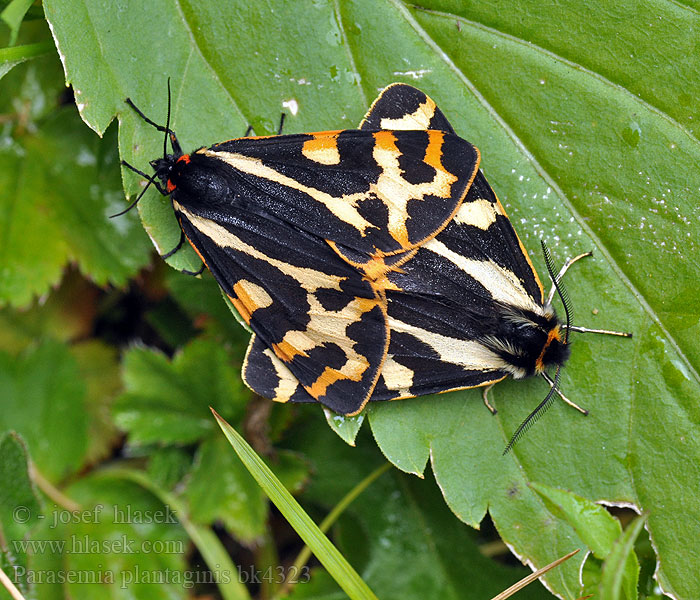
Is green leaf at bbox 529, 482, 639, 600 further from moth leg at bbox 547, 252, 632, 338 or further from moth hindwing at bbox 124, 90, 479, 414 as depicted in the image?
moth hindwing at bbox 124, 90, 479, 414

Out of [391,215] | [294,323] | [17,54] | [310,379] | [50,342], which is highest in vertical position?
[17,54]

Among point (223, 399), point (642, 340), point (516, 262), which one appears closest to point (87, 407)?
point (223, 399)

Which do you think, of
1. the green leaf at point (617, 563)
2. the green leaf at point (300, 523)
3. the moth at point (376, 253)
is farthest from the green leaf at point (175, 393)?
the green leaf at point (617, 563)

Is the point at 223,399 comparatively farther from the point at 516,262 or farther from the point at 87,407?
the point at 516,262

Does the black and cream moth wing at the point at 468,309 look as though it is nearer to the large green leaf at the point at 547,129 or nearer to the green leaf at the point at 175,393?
the large green leaf at the point at 547,129

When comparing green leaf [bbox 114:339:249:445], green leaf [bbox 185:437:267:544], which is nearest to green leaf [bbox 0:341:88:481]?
green leaf [bbox 114:339:249:445]

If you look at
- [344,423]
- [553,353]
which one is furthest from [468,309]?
[344,423]
